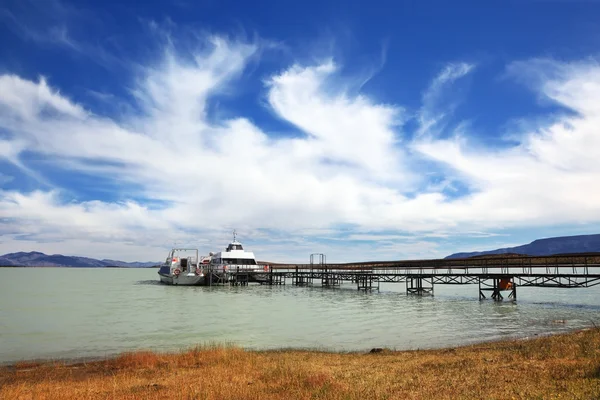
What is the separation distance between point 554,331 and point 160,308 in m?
32.6

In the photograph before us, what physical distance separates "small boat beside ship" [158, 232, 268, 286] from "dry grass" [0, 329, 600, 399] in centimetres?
5662

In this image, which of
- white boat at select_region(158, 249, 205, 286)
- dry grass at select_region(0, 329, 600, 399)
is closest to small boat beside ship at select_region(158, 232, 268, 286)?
white boat at select_region(158, 249, 205, 286)

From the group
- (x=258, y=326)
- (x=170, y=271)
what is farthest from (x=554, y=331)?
(x=170, y=271)

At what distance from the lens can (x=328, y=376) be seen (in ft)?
37.3

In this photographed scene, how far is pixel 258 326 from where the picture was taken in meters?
28.1

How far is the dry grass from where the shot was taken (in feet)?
30.3

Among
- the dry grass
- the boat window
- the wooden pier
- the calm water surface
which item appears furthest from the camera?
the boat window

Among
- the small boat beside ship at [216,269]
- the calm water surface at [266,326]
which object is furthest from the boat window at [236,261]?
the calm water surface at [266,326]

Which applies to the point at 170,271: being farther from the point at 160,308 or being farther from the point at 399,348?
the point at 399,348

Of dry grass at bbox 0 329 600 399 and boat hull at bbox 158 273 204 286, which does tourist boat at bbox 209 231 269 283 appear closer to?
boat hull at bbox 158 273 204 286

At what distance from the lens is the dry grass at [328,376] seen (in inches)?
364

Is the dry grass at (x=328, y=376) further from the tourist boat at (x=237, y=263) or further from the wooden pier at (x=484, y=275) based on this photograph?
the tourist boat at (x=237, y=263)

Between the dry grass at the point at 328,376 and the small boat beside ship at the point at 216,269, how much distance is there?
186 feet

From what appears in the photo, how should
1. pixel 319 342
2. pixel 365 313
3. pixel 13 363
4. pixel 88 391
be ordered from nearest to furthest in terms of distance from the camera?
pixel 88 391 < pixel 13 363 < pixel 319 342 < pixel 365 313
